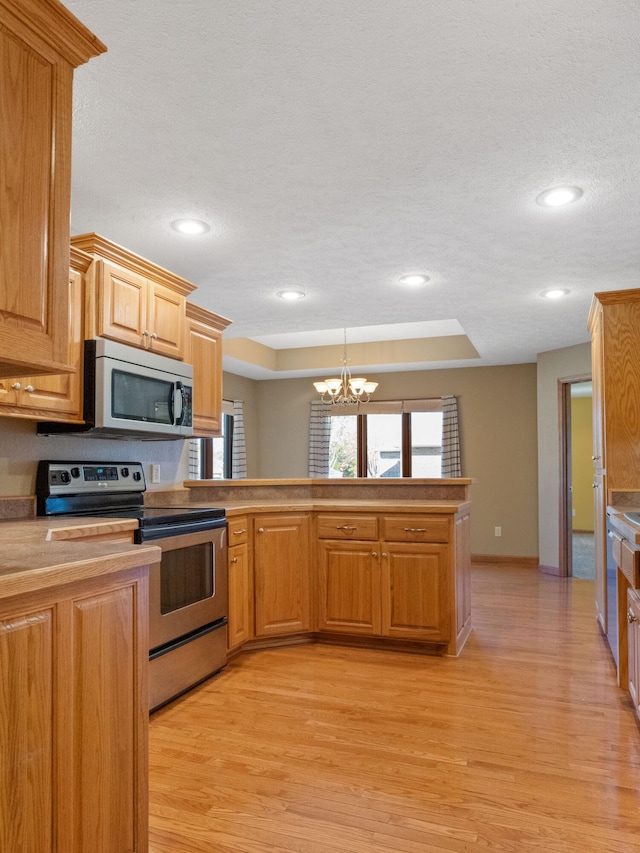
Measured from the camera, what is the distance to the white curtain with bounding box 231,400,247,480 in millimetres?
Answer: 7828

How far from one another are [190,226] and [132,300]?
51cm

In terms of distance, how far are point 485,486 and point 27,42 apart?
681 cm

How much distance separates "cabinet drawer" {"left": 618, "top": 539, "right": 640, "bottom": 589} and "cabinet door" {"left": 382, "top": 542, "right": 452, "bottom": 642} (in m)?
1.03

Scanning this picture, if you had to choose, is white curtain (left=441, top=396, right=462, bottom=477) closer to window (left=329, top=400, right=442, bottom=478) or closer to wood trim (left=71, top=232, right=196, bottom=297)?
window (left=329, top=400, right=442, bottom=478)

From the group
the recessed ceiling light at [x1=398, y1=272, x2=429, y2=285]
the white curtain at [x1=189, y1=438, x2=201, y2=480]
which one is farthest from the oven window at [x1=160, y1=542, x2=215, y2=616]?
the white curtain at [x1=189, y1=438, x2=201, y2=480]

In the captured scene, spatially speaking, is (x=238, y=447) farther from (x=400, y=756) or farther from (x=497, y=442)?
(x=400, y=756)

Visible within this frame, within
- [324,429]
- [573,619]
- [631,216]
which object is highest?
[631,216]

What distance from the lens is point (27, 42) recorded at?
1.41 m

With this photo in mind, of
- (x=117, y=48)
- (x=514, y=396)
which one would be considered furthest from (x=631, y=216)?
(x=514, y=396)

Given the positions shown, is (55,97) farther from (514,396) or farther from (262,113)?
(514,396)

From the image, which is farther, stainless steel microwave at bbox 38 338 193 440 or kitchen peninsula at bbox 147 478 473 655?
kitchen peninsula at bbox 147 478 473 655

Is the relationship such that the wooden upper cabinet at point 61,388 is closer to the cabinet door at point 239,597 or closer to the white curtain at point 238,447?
the cabinet door at point 239,597

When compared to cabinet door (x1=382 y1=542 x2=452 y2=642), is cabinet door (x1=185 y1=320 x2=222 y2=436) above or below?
above

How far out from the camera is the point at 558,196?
2.86 metres
